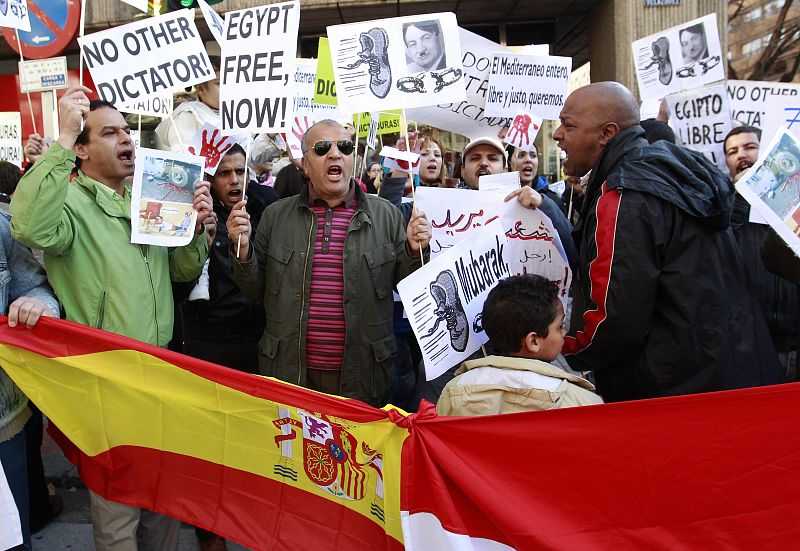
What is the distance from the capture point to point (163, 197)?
300 centimetres

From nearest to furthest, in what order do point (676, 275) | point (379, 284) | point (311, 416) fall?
point (311, 416)
point (676, 275)
point (379, 284)

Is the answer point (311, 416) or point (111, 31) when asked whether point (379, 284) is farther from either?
point (111, 31)

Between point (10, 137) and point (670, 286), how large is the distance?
6260 mm

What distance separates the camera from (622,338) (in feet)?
8.71

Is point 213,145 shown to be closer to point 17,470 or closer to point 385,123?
point 17,470

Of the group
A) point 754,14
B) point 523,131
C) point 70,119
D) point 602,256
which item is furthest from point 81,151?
point 754,14

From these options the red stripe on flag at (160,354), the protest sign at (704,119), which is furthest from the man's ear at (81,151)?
the protest sign at (704,119)

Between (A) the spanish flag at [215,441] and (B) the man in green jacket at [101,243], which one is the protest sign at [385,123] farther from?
(A) the spanish flag at [215,441]

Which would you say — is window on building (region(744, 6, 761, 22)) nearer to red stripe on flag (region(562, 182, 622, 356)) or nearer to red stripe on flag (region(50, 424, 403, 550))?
red stripe on flag (region(562, 182, 622, 356))

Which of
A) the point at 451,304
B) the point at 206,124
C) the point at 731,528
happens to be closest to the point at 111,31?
the point at 206,124

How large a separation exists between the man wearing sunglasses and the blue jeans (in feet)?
3.41

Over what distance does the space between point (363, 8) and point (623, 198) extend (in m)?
9.54

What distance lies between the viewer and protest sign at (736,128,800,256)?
7.96 feet

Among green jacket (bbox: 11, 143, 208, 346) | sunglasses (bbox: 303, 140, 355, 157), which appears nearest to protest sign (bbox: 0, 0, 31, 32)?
green jacket (bbox: 11, 143, 208, 346)
